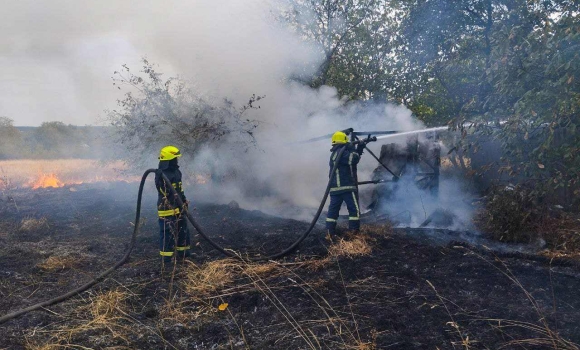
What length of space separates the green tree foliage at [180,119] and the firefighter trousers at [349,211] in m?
4.59

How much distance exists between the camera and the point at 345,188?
726cm

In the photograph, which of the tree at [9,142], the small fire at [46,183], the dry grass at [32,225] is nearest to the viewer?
the dry grass at [32,225]

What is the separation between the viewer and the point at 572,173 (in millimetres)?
6082

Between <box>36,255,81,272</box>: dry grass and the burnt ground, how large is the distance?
0.01m

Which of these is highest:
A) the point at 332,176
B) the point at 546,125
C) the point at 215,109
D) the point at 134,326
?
the point at 215,109

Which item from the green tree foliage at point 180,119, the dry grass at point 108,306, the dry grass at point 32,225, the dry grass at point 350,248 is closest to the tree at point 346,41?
the green tree foliage at point 180,119

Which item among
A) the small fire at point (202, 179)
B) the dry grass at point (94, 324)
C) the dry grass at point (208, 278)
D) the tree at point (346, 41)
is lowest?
the dry grass at point (94, 324)

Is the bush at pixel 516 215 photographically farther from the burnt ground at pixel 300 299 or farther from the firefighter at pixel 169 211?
the firefighter at pixel 169 211

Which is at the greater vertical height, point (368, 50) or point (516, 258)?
point (368, 50)

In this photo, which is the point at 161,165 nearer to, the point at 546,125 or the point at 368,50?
the point at 546,125

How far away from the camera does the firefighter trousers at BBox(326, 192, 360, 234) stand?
714cm

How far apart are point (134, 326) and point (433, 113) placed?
38.0 ft

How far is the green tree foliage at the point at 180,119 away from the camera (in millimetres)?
11523

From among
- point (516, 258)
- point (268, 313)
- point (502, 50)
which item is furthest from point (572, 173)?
point (268, 313)
